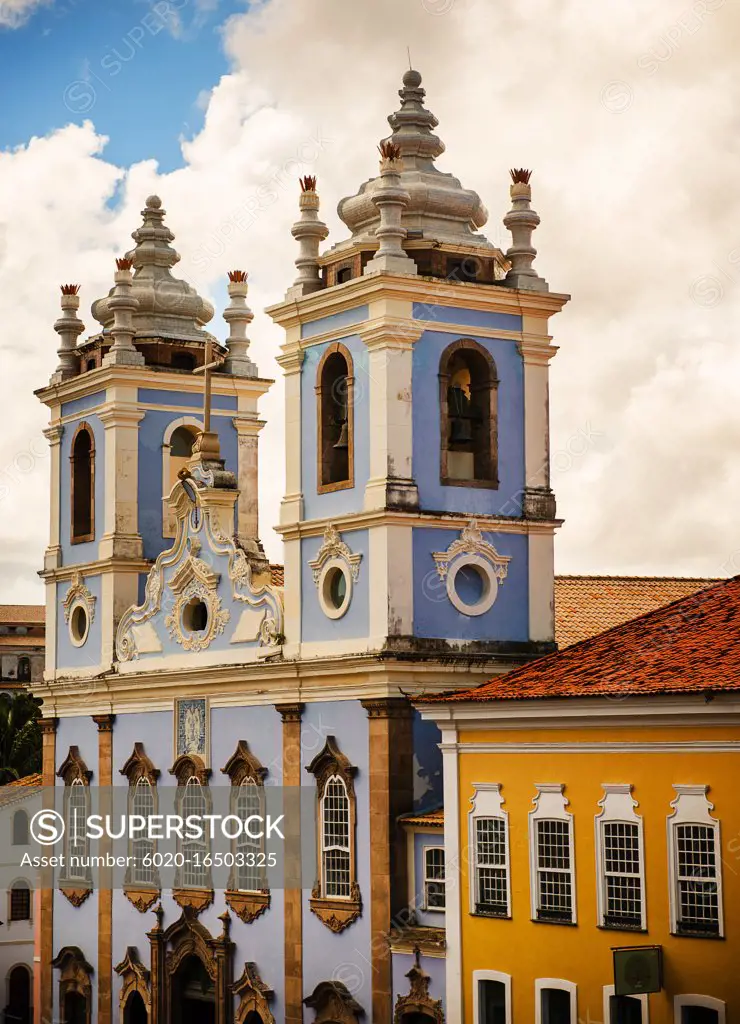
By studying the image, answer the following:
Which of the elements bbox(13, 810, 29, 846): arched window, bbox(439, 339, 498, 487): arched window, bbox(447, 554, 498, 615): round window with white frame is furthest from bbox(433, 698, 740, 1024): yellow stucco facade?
bbox(13, 810, 29, 846): arched window

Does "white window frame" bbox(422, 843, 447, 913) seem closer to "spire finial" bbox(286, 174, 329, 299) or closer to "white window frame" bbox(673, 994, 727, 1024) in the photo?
"white window frame" bbox(673, 994, 727, 1024)

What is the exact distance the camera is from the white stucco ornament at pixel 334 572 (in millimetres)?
33781

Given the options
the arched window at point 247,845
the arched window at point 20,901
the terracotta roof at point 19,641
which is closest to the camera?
the arched window at point 247,845

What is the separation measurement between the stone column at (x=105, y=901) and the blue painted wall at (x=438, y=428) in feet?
34.5

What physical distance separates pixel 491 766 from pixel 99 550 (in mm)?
14680

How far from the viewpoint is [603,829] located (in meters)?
27.9

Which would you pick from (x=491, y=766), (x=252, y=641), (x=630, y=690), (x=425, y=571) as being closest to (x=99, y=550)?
(x=252, y=641)

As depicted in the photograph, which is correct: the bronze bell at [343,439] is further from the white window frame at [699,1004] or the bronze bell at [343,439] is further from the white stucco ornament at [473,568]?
the white window frame at [699,1004]

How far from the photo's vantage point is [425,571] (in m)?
33.3

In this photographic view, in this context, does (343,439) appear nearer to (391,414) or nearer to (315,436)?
(315,436)

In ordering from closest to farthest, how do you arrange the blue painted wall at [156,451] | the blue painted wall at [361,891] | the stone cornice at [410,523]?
1. the blue painted wall at [361,891]
2. the stone cornice at [410,523]
3. the blue painted wall at [156,451]

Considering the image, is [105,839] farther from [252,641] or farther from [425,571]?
[425,571]

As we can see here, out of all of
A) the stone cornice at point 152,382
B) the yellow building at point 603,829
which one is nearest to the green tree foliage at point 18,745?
the stone cornice at point 152,382

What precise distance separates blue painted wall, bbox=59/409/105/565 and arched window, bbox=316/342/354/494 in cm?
869
